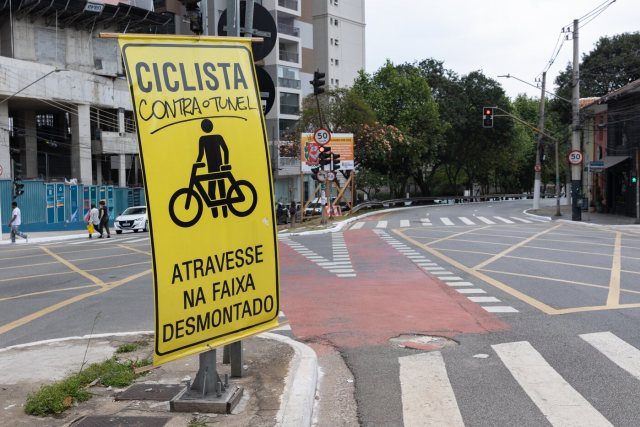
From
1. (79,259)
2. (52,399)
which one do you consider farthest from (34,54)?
(52,399)

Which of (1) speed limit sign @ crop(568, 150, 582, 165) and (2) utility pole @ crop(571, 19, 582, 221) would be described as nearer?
(1) speed limit sign @ crop(568, 150, 582, 165)

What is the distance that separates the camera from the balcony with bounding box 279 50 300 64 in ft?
210

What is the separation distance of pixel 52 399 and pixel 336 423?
2.37 m

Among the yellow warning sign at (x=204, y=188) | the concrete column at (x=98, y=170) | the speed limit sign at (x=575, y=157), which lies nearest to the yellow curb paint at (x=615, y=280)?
the yellow warning sign at (x=204, y=188)

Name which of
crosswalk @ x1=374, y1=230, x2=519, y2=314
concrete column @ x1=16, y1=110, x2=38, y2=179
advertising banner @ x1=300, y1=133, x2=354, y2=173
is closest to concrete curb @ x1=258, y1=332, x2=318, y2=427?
crosswalk @ x1=374, y1=230, x2=519, y2=314

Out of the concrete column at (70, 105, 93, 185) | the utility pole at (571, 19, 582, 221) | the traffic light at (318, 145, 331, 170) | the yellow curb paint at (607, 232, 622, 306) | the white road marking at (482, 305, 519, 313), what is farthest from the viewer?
Result: the concrete column at (70, 105, 93, 185)

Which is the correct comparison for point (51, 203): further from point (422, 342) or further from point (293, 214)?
point (422, 342)

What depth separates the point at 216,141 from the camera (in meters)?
5.05

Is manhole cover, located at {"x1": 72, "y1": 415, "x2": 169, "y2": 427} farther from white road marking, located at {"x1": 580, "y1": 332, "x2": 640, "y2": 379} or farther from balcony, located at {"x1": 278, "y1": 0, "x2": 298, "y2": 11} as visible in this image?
balcony, located at {"x1": 278, "y1": 0, "x2": 298, "y2": 11}

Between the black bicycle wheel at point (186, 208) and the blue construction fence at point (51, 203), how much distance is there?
31.7 meters

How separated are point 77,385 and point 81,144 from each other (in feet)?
136

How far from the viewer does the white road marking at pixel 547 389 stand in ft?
16.9

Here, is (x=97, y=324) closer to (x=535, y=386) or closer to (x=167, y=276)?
(x=167, y=276)

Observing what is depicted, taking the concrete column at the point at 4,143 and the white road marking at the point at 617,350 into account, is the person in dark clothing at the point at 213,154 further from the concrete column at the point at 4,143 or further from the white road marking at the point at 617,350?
the concrete column at the point at 4,143
